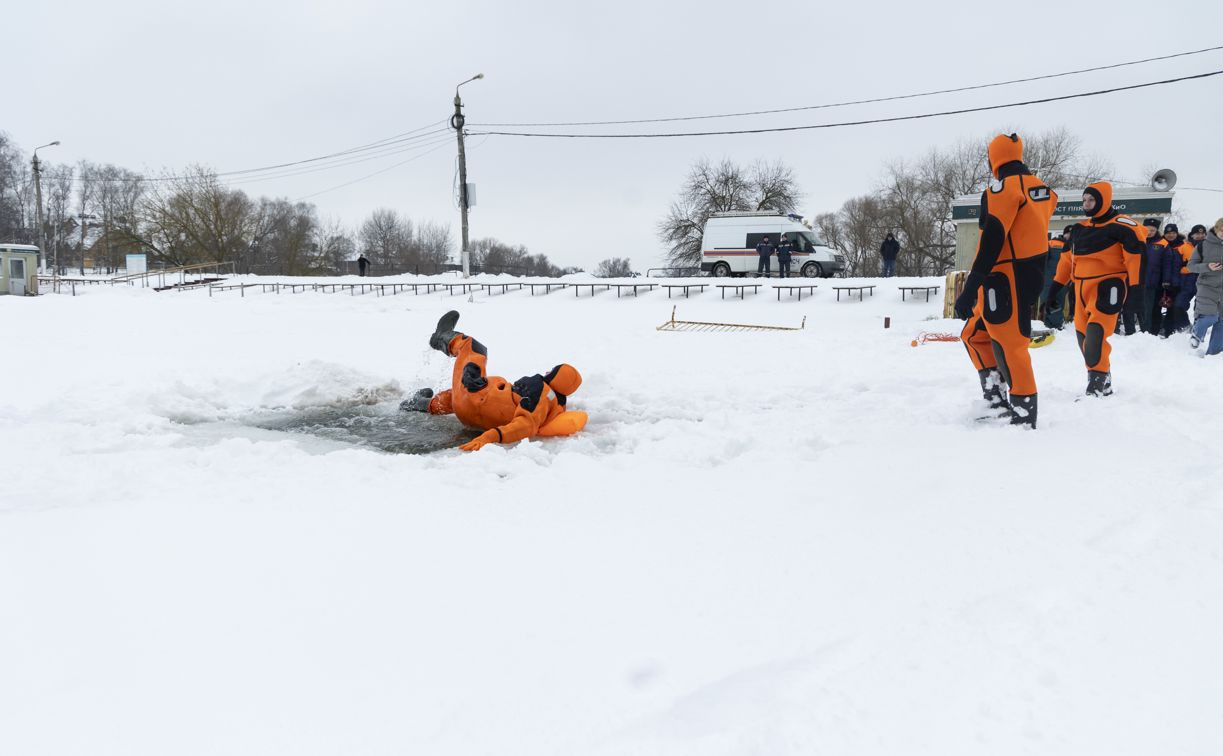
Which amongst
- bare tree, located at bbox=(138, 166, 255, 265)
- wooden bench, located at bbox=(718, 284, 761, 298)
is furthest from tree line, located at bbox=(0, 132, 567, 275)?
wooden bench, located at bbox=(718, 284, 761, 298)

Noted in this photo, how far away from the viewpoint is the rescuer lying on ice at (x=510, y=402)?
6035 millimetres

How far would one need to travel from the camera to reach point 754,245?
26.0 meters

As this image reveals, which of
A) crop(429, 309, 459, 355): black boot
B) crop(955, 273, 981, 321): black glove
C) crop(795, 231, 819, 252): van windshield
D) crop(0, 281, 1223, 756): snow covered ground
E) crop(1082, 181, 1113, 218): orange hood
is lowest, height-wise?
crop(0, 281, 1223, 756): snow covered ground

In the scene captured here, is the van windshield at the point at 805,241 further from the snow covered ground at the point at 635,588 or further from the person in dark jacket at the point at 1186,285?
the snow covered ground at the point at 635,588

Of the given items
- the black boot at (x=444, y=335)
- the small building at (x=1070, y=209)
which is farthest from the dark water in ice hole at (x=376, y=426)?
the small building at (x=1070, y=209)

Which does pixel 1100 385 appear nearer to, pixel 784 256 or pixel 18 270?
pixel 784 256

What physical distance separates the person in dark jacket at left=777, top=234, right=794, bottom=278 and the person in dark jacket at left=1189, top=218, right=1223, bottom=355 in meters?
15.1

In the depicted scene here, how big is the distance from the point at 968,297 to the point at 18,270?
3277 centimetres

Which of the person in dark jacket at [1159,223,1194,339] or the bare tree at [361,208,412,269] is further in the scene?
the bare tree at [361,208,412,269]

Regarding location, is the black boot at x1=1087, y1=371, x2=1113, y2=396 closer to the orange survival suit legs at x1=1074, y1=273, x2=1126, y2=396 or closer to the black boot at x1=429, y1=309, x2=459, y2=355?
the orange survival suit legs at x1=1074, y1=273, x2=1126, y2=396

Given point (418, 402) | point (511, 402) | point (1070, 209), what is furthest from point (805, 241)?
point (511, 402)

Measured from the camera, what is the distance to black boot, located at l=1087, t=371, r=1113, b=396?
6.06 meters

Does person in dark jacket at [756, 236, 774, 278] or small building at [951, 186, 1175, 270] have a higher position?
small building at [951, 186, 1175, 270]

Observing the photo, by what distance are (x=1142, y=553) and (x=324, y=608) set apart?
3.16m
